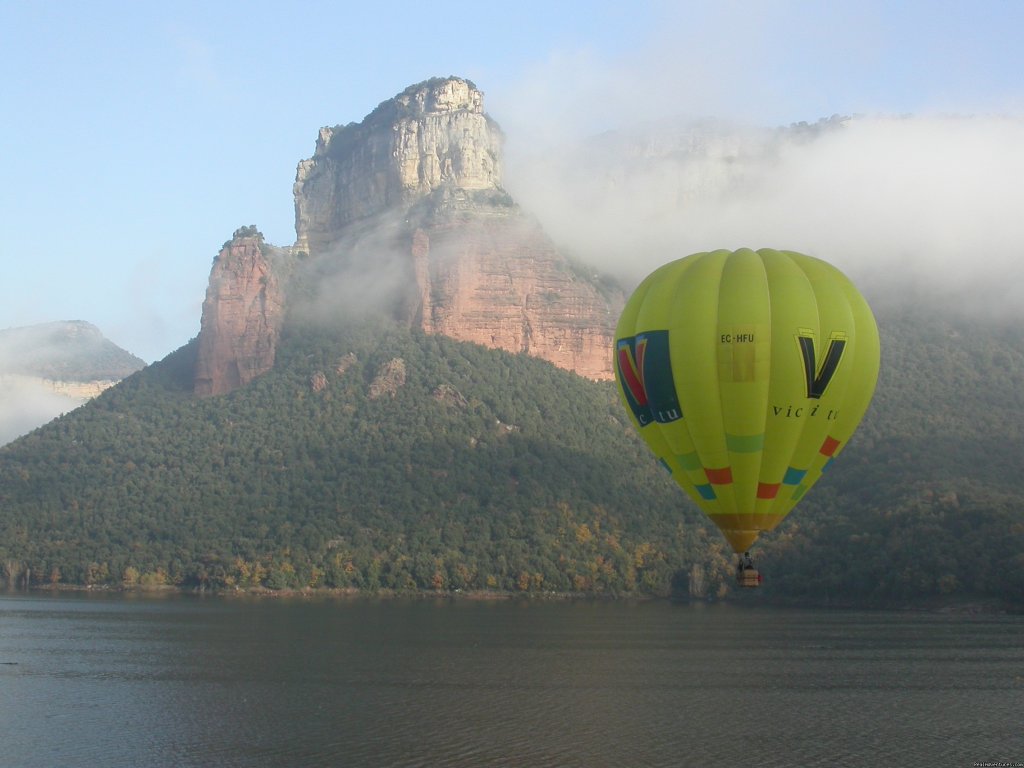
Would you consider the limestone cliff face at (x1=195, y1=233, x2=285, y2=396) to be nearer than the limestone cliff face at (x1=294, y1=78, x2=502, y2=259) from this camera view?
Yes

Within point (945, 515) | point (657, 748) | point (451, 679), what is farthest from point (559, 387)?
point (657, 748)

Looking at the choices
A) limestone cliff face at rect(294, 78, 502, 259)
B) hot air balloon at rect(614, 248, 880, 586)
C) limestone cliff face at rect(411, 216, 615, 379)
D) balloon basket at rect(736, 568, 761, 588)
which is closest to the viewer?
balloon basket at rect(736, 568, 761, 588)

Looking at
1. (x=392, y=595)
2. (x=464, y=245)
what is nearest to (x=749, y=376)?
(x=392, y=595)

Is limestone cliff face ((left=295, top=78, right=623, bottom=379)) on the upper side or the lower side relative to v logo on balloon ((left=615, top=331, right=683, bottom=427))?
upper

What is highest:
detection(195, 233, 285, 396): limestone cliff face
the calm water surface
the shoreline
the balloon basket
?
detection(195, 233, 285, 396): limestone cliff face

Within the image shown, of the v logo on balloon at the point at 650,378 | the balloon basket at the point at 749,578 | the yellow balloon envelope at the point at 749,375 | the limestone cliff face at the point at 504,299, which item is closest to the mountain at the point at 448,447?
the limestone cliff face at the point at 504,299

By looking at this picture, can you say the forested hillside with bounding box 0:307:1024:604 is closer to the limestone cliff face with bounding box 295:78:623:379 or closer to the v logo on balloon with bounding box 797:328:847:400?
the limestone cliff face with bounding box 295:78:623:379

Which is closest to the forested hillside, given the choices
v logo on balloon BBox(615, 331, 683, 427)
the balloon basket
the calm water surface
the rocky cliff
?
the rocky cliff
